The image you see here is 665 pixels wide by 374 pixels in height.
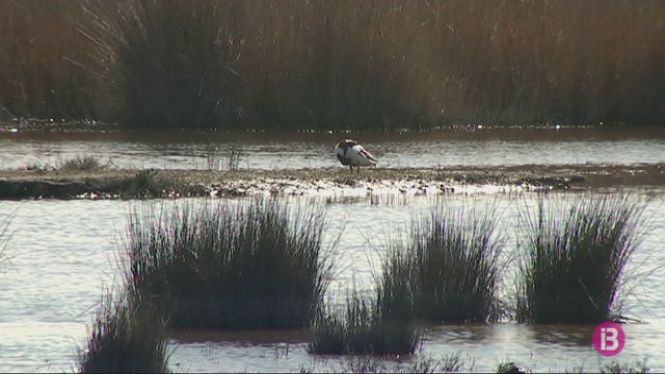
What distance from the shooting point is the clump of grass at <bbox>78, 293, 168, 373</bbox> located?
25.5ft

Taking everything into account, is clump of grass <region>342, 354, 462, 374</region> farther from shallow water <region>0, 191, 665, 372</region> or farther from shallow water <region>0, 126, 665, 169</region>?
shallow water <region>0, 126, 665, 169</region>

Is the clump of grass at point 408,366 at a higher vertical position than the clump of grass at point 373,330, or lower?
lower

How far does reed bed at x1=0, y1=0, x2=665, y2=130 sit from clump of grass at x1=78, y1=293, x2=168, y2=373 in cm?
1626

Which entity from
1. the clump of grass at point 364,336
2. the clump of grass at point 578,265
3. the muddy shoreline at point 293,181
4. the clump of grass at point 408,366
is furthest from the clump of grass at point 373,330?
the muddy shoreline at point 293,181

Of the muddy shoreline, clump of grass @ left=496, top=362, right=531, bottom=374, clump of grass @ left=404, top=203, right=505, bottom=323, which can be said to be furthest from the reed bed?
clump of grass @ left=496, top=362, right=531, bottom=374

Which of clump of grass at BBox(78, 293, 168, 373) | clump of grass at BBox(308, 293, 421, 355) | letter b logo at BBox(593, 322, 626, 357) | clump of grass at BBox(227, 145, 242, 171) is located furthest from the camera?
clump of grass at BBox(227, 145, 242, 171)

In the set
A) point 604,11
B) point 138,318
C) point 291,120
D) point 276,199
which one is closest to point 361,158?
point 291,120

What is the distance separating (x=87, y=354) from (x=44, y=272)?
4109mm

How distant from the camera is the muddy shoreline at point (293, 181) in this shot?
16.2 metres

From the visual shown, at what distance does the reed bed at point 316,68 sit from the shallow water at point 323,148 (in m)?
0.96

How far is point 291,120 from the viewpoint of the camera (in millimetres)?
24125

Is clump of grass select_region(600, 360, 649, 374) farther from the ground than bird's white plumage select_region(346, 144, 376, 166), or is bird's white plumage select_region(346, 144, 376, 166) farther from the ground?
bird's white plumage select_region(346, 144, 376, 166)

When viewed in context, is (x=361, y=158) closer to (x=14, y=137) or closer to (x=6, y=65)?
(x=14, y=137)

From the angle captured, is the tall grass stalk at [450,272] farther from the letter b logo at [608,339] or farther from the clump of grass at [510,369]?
the clump of grass at [510,369]
